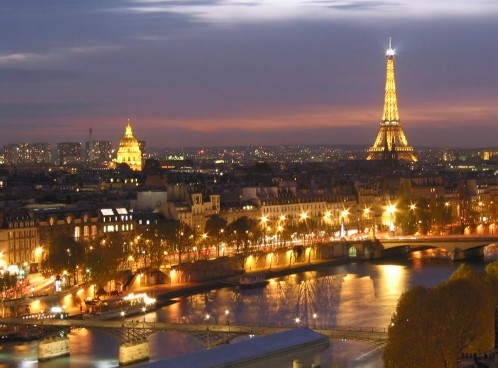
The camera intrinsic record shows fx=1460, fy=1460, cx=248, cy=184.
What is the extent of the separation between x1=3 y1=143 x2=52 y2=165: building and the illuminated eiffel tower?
45.5 meters

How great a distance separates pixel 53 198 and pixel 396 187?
19.7 m

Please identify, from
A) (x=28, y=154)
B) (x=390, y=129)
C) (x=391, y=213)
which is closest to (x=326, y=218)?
(x=391, y=213)

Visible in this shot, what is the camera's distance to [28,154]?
16262 cm

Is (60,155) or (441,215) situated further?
(60,155)

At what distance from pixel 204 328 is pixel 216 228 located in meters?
21.0

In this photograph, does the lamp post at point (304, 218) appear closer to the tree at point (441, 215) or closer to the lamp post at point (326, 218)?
the lamp post at point (326, 218)

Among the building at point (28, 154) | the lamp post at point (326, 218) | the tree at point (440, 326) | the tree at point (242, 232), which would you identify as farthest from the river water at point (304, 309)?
the building at point (28, 154)

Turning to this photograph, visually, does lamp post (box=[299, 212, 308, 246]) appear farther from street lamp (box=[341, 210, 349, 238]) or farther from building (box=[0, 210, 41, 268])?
building (box=[0, 210, 41, 268])

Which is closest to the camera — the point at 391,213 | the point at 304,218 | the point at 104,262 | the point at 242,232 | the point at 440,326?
the point at 440,326

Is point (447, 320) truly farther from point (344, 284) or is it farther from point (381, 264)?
point (381, 264)

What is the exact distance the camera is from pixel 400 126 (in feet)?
411

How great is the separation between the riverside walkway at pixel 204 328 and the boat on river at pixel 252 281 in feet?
37.3

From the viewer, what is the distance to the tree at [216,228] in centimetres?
4922

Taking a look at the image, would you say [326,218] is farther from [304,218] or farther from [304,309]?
[304,309]
